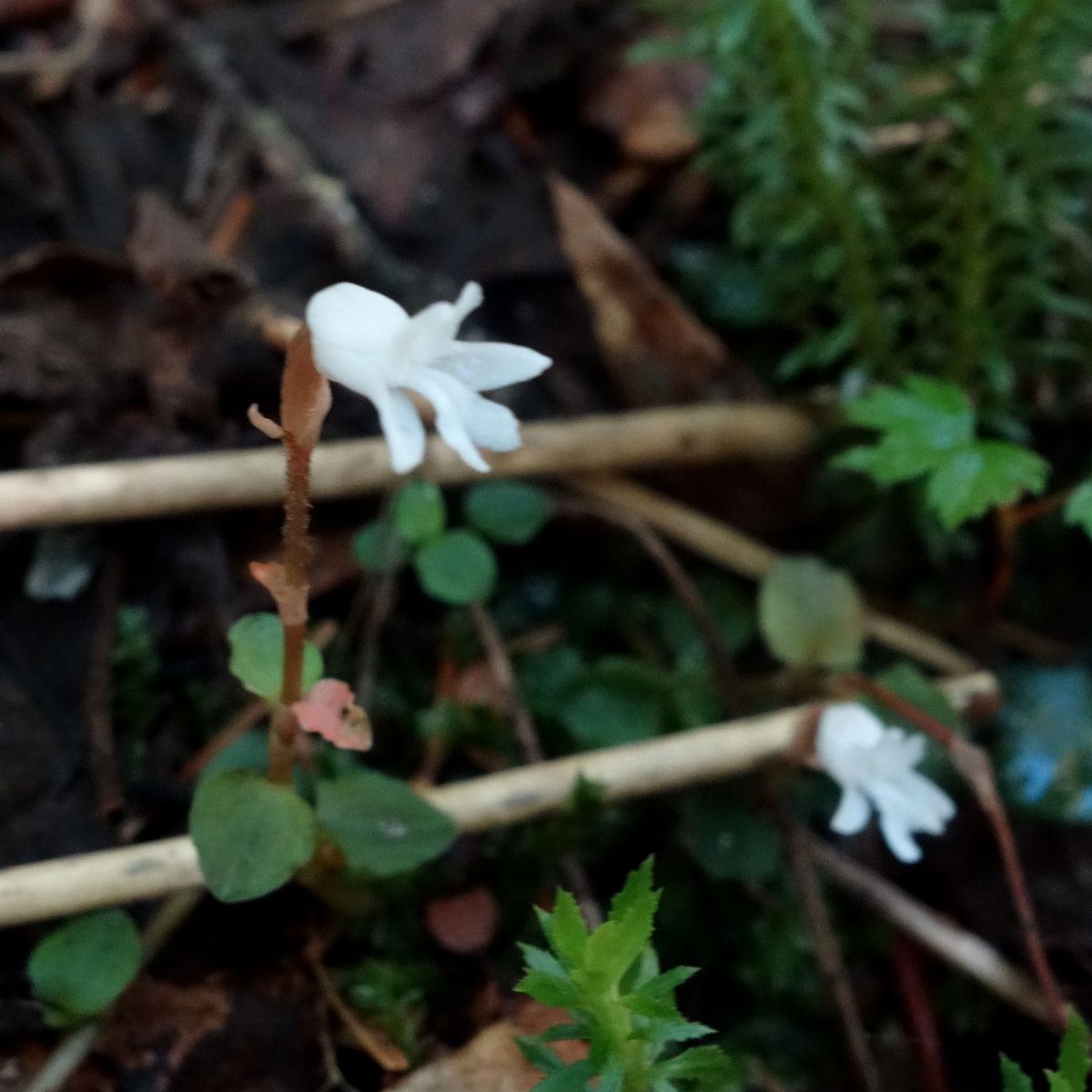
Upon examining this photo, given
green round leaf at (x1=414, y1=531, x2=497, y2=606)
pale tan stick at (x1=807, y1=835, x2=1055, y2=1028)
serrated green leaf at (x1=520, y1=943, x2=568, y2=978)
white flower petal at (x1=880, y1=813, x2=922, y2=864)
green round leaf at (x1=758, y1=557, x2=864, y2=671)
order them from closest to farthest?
serrated green leaf at (x1=520, y1=943, x2=568, y2=978), white flower petal at (x1=880, y1=813, x2=922, y2=864), pale tan stick at (x1=807, y1=835, x2=1055, y2=1028), green round leaf at (x1=414, y1=531, x2=497, y2=606), green round leaf at (x1=758, y1=557, x2=864, y2=671)

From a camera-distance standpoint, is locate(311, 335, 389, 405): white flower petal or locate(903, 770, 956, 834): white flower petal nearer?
locate(311, 335, 389, 405): white flower petal

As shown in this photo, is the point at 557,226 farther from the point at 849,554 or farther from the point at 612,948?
the point at 612,948

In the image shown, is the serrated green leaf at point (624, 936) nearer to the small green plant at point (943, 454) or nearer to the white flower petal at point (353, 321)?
the white flower petal at point (353, 321)

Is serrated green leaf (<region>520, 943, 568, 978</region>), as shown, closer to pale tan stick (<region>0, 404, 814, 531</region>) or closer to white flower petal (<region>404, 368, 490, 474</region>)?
white flower petal (<region>404, 368, 490, 474</region>)

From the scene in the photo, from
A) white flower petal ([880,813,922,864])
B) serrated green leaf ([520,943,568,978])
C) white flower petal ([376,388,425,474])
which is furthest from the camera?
white flower petal ([880,813,922,864])

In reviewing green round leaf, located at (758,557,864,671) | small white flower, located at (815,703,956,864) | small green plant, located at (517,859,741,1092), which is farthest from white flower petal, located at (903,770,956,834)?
small green plant, located at (517,859,741,1092)

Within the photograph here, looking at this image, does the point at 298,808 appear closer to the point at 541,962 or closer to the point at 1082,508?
the point at 541,962
